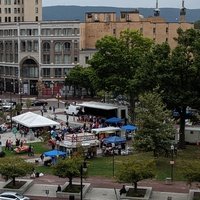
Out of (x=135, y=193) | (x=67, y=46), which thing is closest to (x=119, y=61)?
(x=135, y=193)

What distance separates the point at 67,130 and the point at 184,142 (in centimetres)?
1631

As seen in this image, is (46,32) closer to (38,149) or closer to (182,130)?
(38,149)

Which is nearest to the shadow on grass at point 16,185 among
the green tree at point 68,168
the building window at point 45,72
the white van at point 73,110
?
the green tree at point 68,168

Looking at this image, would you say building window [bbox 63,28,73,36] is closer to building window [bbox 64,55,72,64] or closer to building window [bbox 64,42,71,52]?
building window [bbox 64,42,71,52]

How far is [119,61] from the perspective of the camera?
76.8 meters

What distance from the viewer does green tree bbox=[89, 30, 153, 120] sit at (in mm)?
76000

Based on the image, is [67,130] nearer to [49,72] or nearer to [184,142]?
[184,142]

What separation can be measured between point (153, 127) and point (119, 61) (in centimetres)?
2585

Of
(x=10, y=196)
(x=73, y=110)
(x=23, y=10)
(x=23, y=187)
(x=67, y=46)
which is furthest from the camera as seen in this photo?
(x=23, y=10)

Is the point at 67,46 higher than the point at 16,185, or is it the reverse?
the point at 67,46

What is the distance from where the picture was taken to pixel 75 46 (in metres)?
113

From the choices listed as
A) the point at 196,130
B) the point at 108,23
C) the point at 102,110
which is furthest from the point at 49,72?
the point at 196,130

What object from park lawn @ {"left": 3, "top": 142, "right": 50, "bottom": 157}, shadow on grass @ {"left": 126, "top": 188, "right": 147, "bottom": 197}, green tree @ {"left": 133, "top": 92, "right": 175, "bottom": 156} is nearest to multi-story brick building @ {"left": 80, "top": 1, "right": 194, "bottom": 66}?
park lawn @ {"left": 3, "top": 142, "right": 50, "bottom": 157}

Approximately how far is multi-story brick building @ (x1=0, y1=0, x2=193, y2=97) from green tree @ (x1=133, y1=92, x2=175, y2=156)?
6047 cm
